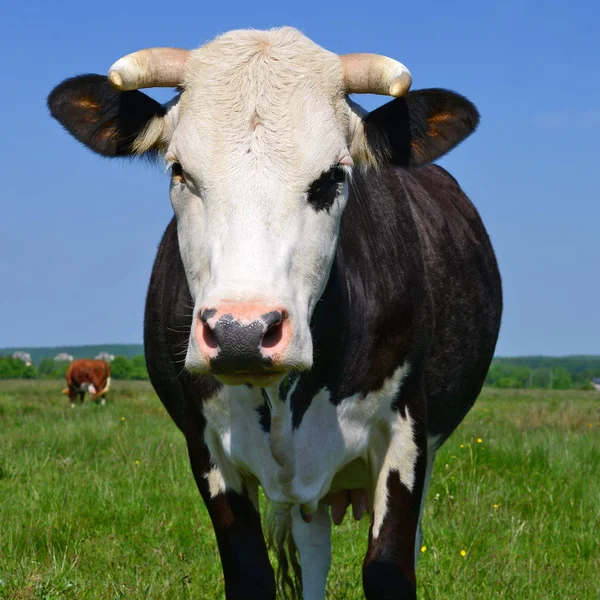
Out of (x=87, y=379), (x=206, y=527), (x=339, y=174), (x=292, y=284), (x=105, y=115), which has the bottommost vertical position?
(x=206, y=527)

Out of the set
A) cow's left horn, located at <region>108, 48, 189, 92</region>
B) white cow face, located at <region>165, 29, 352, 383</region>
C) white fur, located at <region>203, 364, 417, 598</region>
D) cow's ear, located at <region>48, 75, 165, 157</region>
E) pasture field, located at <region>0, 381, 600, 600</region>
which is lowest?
pasture field, located at <region>0, 381, 600, 600</region>

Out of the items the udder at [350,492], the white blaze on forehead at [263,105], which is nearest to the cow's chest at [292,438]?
the udder at [350,492]

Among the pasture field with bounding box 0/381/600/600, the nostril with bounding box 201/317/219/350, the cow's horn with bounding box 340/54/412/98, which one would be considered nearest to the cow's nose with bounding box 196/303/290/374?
the nostril with bounding box 201/317/219/350

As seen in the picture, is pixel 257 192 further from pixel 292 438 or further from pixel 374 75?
pixel 292 438

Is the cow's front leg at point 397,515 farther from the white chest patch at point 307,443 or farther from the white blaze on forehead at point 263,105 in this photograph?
the white blaze on forehead at point 263,105

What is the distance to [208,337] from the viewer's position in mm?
2883

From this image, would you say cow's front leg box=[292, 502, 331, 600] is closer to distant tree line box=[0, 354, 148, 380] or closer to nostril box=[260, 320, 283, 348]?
nostril box=[260, 320, 283, 348]

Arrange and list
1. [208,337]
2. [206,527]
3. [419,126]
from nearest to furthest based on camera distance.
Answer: [208,337] < [419,126] < [206,527]

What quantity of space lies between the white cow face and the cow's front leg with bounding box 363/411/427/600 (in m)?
1.02

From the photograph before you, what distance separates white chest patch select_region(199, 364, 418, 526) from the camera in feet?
12.6

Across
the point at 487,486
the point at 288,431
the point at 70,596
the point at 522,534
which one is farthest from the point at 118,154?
the point at 487,486

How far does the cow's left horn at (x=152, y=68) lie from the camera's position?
11.6 feet

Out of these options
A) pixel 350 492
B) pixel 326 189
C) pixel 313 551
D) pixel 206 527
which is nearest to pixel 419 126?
pixel 326 189

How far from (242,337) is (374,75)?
4.16 feet
